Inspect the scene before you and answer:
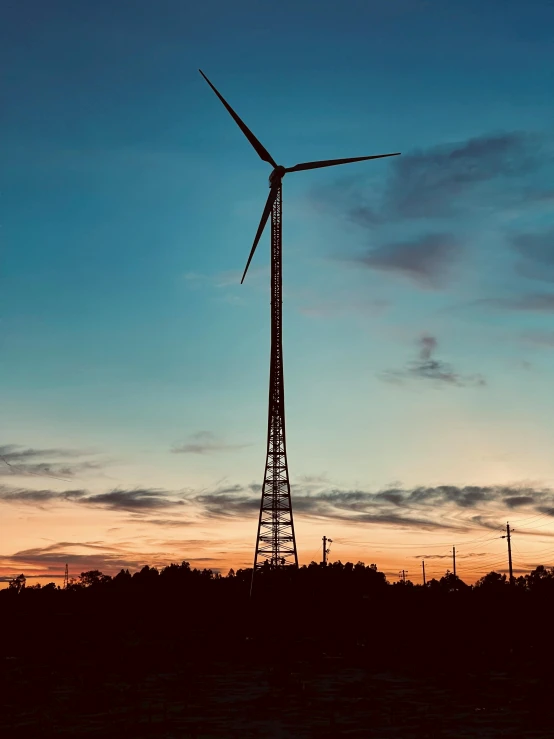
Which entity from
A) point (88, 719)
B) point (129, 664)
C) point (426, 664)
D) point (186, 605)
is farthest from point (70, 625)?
point (88, 719)

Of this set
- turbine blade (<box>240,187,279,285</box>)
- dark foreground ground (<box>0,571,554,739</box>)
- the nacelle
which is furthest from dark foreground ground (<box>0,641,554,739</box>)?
the nacelle

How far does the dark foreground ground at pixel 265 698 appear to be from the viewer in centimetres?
5266

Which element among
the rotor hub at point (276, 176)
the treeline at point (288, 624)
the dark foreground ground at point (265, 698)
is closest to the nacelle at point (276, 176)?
the rotor hub at point (276, 176)

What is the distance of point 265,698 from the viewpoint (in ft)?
212

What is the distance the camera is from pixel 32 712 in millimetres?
63062

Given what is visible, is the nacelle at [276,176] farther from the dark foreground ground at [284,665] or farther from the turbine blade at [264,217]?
the dark foreground ground at [284,665]

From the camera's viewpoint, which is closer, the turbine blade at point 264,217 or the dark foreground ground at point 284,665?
the dark foreground ground at point 284,665

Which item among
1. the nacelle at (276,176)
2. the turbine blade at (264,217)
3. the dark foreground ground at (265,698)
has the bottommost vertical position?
the dark foreground ground at (265,698)

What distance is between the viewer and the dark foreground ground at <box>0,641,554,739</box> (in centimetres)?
5266

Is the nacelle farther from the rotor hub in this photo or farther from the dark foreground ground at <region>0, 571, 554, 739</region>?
the dark foreground ground at <region>0, 571, 554, 739</region>

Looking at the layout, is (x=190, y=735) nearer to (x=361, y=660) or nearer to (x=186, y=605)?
(x=361, y=660)

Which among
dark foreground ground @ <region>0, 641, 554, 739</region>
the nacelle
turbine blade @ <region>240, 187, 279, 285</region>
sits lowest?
dark foreground ground @ <region>0, 641, 554, 739</region>

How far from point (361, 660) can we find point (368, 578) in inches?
3701

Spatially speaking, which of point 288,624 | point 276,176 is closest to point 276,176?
point 276,176
